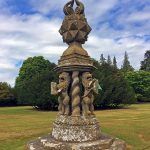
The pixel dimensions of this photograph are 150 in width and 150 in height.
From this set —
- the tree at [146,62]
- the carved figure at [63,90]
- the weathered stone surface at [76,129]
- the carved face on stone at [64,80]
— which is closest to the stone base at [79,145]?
the weathered stone surface at [76,129]

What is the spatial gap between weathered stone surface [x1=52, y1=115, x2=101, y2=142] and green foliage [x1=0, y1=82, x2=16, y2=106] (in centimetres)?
6523

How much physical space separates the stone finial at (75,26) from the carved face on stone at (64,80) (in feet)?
3.45

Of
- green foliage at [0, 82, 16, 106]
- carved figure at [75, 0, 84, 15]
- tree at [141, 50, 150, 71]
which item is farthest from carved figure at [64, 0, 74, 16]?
tree at [141, 50, 150, 71]

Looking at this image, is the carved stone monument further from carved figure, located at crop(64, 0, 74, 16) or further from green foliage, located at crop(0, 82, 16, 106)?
green foliage, located at crop(0, 82, 16, 106)

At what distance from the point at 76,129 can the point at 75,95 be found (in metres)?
1.02

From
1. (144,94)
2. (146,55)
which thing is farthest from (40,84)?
(146,55)

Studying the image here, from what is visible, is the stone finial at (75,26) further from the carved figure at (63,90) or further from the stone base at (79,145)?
the stone base at (79,145)

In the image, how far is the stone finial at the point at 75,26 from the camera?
33.8 ft

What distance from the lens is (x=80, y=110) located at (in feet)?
33.5

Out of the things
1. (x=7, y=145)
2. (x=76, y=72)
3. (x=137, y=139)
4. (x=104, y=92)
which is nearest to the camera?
(x=76, y=72)

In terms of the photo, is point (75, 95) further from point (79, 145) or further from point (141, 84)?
point (141, 84)

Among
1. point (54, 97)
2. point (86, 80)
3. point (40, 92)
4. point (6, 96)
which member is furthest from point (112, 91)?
point (86, 80)

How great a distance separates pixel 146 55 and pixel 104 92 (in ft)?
299

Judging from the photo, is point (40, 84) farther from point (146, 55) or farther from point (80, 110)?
point (146, 55)
